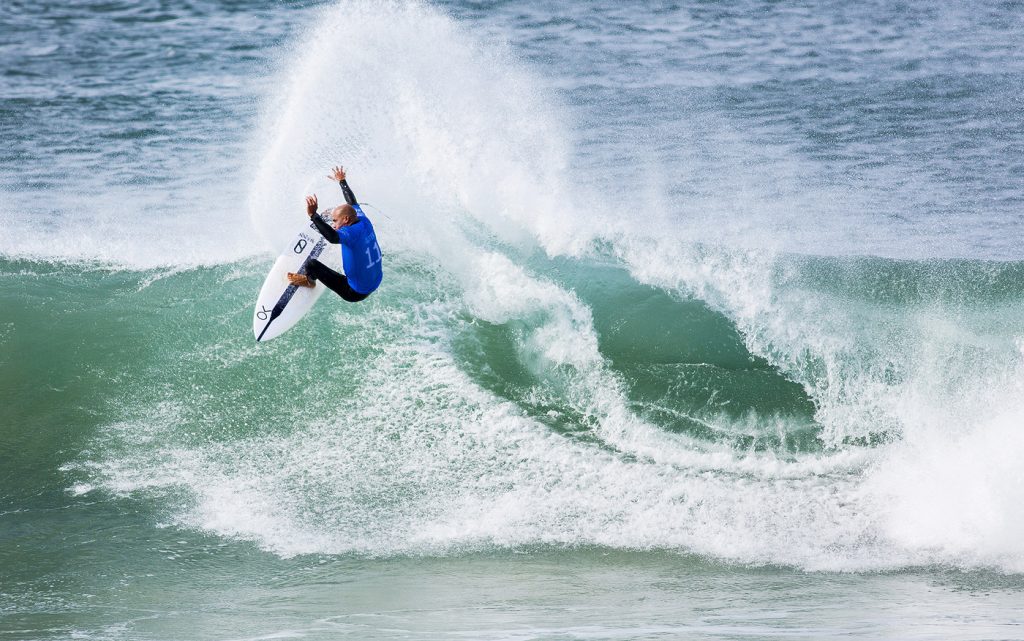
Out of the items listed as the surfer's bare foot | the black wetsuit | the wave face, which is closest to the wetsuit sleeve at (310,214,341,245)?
the black wetsuit

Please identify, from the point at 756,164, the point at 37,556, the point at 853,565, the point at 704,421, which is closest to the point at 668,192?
the point at 756,164

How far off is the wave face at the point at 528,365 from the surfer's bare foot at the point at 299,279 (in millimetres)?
891

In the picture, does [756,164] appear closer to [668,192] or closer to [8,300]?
[668,192]

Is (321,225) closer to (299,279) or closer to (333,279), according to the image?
(333,279)

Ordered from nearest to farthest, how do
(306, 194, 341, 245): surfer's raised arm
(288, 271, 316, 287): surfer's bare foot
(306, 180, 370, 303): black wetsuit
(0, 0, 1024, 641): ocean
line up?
(0, 0, 1024, 641): ocean < (306, 194, 341, 245): surfer's raised arm < (306, 180, 370, 303): black wetsuit < (288, 271, 316, 287): surfer's bare foot

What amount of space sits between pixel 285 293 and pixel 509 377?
2.13 m

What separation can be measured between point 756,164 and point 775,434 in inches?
281

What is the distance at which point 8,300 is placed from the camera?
35.2 feet

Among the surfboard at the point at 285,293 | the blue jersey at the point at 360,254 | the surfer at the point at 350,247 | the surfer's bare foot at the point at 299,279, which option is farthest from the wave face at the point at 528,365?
the blue jersey at the point at 360,254

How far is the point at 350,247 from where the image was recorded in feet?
27.0

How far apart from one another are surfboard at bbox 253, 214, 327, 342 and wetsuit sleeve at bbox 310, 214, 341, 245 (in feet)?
3.47

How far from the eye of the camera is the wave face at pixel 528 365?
26.2ft

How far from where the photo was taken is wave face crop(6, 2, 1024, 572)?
7.98 metres

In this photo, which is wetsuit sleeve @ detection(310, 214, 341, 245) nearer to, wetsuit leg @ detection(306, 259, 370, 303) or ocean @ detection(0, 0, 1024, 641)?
wetsuit leg @ detection(306, 259, 370, 303)
